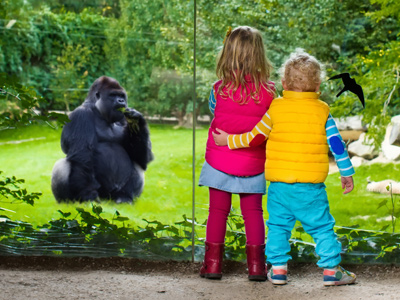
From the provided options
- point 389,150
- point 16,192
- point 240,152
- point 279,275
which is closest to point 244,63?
point 240,152

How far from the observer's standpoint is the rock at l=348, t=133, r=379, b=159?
3252 mm

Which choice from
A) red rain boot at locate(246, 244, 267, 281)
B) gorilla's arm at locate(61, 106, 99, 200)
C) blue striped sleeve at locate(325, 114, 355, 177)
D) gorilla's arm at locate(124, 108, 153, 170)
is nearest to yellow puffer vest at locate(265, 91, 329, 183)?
blue striped sleeve at locate(325, 114, 355, 177)

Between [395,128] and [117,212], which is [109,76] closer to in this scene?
[117,212]

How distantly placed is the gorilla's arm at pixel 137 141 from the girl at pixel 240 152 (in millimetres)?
652

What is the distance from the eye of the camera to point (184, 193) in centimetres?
328

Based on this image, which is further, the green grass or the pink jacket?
the green grass

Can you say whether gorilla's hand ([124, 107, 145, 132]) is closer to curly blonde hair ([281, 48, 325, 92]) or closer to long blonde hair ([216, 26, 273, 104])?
long blonde hair ([216, 26, 273, 104])

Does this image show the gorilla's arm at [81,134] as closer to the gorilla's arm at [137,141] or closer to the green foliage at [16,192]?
the gorilla's arm at [137,141]

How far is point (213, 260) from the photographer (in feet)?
9.13

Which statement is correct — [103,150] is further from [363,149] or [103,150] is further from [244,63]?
[363,149]

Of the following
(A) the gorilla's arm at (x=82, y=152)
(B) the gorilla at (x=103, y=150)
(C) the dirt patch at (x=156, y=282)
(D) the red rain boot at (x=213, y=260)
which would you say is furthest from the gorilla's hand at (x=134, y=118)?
(D) the red rain boot at (x=213, y=260)

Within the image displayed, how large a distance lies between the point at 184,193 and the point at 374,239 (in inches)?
43.2

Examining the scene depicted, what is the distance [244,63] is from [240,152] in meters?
0.42

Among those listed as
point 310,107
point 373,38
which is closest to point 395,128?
point 373,38
